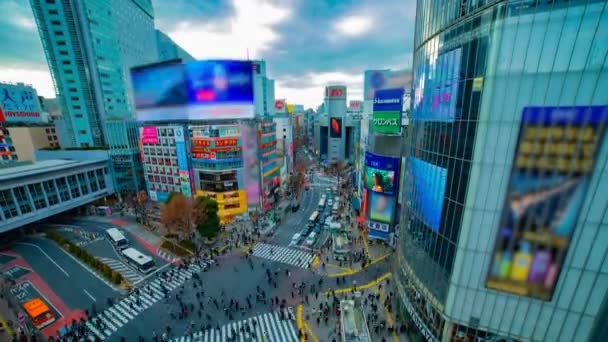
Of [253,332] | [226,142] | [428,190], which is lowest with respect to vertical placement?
[253,332]

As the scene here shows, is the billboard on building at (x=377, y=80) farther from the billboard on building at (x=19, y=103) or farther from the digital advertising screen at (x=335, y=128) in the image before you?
the billboard on building at (x=19, y=103)

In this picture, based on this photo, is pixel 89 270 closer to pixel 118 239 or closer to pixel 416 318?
pixel 118 239

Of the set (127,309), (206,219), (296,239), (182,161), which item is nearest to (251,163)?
(182,161)

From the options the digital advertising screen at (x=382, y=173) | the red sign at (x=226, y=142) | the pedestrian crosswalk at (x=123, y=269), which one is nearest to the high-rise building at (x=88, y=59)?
the red sign at (x=226, y=142)

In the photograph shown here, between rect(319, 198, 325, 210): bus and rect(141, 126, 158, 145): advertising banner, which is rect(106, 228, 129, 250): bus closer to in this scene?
rect(141, 126, 158, 145): advertising banner

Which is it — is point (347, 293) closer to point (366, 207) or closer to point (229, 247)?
point (366, 207)

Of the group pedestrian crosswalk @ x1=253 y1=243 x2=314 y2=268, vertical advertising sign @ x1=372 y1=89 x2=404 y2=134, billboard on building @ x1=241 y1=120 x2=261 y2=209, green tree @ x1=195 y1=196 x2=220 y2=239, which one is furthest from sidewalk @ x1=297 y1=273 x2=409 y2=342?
billboard on building @ x1=241 y1=120 x2=261 y2=209

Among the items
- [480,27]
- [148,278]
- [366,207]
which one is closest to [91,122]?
[148,278]
